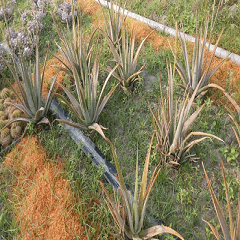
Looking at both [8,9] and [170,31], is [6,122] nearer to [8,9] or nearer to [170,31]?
[170,31]

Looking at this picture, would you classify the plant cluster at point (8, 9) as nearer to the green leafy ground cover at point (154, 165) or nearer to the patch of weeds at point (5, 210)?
the green leafy ground cover at point (154, 165)

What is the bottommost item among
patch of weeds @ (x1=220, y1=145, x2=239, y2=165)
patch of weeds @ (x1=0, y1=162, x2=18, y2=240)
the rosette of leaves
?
patch of weeds @ (x1=0, y1=162, x2=18, y2=240)

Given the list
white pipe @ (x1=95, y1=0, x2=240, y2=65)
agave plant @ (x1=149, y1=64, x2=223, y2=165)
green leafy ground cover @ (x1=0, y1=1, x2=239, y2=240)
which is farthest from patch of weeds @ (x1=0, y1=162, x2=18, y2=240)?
white pipe @ (x1=95, y1=0, x2=240, y2=65)

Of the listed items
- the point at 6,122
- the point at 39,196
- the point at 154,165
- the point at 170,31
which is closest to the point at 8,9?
the point at 6,122

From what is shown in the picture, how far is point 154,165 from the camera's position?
2279mm

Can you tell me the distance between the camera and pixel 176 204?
1999 mm

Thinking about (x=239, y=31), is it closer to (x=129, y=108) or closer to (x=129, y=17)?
(x=129, y=17)

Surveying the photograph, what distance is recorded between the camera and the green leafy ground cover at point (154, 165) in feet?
6.27

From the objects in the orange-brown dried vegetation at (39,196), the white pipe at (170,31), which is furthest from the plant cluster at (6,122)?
the white pipe at (170,31)

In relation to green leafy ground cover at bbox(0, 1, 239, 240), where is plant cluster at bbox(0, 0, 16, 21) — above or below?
above

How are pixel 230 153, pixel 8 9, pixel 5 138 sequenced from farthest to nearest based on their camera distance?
Result: 1. pixel 8 9
2. pixel 5 138
3. pixel 230 153

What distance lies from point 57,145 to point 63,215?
773mm

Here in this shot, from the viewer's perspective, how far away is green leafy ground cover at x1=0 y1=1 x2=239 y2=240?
191cm

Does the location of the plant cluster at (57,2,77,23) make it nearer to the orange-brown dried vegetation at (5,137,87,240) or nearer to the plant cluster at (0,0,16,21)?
the plant cluster at (0,0,16,21)
